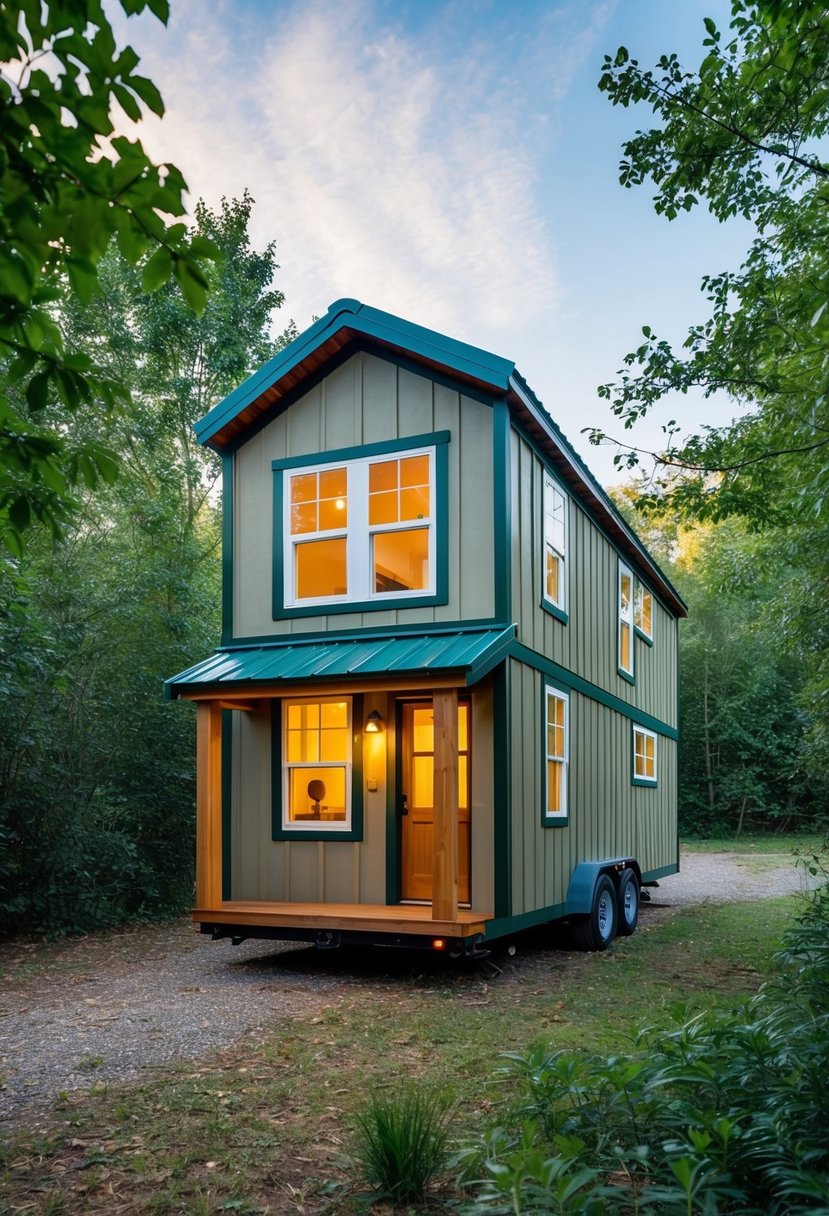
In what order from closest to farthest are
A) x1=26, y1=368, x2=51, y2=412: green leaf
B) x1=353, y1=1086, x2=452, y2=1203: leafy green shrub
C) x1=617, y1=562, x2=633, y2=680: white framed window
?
x1=26, y1=368, x2=51, y2=412: green leaf → x1=353, y1=1086, x2=452, y2=1203: leafy green shrub → x1=617, y1=562, x2=633, y2=680: white framed window

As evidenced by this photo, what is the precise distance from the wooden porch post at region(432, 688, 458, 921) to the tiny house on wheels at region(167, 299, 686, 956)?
2cm

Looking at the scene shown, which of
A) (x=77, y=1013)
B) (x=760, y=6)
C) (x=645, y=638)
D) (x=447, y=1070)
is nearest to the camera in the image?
(x=760, y=6)

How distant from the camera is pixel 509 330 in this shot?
22.0 m

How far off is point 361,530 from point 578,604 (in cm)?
330

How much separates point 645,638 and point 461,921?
8.83 meters

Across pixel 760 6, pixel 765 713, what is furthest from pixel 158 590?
pixel 765 713

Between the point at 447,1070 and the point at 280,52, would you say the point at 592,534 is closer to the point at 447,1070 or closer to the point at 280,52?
the point at 280,52

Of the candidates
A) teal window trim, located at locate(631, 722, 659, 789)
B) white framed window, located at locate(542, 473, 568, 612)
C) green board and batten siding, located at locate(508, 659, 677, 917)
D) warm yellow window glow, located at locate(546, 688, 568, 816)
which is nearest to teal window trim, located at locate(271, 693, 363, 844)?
green board and batten siding, located at locate(508, 659, 677, 917)

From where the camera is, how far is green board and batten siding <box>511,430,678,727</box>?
9391mm

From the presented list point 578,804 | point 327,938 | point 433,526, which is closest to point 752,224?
point 433,526

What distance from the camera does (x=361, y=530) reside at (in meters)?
9.66

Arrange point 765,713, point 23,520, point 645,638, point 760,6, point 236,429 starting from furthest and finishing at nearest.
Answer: point 765,713
point 645,638
point 236,429
point 760,6
point 23,520

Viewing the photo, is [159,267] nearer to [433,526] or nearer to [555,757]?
[433,526]

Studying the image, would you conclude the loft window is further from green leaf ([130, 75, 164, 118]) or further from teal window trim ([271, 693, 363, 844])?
green leaf ([130, 75, 164, 118])
